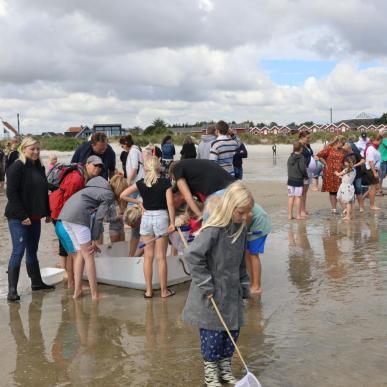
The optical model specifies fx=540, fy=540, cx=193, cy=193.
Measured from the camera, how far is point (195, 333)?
4840 millimetres

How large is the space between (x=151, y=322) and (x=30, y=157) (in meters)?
2.43

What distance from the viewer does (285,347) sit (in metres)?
4.46

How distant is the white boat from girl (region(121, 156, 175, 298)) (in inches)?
7.4

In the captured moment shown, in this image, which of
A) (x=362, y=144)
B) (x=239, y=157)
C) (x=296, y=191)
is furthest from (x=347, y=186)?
(x=362, y=144)

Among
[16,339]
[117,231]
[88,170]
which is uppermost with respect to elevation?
[88,170]

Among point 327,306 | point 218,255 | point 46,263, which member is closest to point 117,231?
point 46,263

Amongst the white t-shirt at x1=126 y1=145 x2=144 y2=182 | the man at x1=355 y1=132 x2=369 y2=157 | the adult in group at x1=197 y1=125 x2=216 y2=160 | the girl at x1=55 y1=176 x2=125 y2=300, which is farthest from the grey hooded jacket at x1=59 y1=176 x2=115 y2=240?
the man at x1=355 y1=132 x2=369 y2=157

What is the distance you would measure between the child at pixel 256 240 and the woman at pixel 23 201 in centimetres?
236

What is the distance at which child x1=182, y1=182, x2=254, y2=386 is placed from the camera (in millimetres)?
3561

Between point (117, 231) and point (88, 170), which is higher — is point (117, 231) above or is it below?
below

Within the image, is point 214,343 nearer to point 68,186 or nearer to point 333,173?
point 68,186

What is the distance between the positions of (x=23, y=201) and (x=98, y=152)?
1.47 m

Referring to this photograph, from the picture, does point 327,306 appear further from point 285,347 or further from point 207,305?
point 207,305

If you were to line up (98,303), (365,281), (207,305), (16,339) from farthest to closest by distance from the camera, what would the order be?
(365,281) < (98,303) < (16,339) < (207,305)
